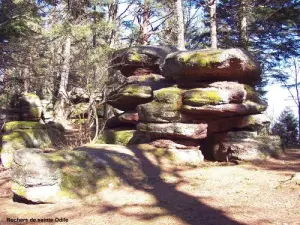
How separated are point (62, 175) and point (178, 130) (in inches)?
158

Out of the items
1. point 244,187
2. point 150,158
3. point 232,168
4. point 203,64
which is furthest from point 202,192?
point 203,64

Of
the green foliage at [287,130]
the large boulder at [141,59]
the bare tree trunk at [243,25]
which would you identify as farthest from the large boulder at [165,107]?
the green foliage at [287,130]

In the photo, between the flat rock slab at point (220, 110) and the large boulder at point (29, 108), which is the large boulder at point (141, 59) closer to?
the flat rock slab at point (220, 110)

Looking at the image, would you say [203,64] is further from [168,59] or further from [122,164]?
[122,164]

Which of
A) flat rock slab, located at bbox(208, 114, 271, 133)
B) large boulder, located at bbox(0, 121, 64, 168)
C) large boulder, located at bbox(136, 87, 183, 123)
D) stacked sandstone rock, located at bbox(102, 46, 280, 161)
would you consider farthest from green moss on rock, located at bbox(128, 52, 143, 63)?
large boulder, located at bbox(0, 121, 64, 168)

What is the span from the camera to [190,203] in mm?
6102

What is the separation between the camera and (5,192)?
A: 26.1ft

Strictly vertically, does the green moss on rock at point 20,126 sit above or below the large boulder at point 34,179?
A: above

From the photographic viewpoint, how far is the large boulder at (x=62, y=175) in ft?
21.4

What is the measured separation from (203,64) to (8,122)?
10022mm

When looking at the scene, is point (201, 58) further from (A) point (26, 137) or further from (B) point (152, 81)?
(A) point (26, 137)

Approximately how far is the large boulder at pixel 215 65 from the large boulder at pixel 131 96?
1.65 metres

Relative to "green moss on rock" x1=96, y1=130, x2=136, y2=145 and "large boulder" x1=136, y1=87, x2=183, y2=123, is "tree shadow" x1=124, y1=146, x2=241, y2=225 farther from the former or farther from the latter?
"green moss on rock" x1=96, y1=130, x2=136, y2=145

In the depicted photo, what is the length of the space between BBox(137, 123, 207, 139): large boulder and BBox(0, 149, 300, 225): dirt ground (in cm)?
162
